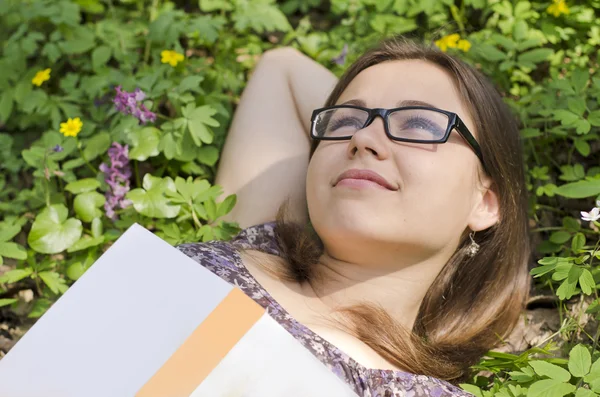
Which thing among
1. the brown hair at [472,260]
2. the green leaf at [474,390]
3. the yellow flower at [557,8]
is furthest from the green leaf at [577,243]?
the yellow flower at [557,8]

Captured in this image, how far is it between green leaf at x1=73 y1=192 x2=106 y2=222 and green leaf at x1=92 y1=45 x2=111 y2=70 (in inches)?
27.8

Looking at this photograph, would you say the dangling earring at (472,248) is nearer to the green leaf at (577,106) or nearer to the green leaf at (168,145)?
the green leaf at (577,106)

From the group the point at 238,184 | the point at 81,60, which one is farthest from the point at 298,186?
the point at 81,60

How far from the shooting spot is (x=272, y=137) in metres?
2.76

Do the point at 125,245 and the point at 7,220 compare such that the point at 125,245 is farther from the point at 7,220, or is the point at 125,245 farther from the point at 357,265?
the point at 7,220

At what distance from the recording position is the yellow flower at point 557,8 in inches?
116

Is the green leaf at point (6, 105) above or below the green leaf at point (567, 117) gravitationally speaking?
above

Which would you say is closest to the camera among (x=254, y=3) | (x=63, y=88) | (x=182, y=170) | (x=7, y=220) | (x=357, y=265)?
(x=357, y=265)

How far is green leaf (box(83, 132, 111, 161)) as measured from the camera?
104 inches

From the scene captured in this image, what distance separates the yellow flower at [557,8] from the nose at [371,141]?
1395mm

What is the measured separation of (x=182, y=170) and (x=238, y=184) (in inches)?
10.2

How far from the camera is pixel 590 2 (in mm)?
2990

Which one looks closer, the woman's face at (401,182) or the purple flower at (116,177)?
the woman's face at (401,182)

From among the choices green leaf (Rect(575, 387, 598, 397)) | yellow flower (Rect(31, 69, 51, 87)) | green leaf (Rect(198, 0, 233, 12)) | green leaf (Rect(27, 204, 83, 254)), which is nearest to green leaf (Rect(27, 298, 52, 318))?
green leaf (Rect(27, 204, 83, 254))
